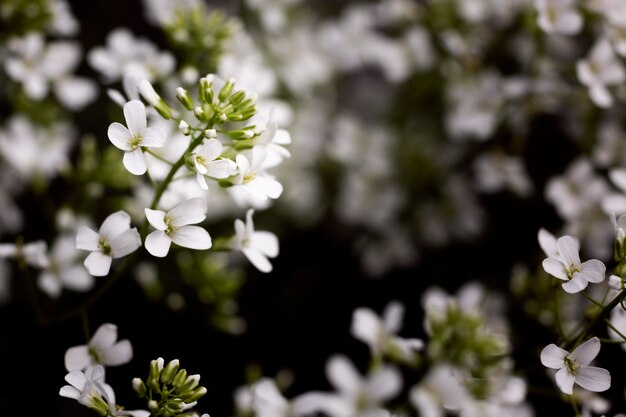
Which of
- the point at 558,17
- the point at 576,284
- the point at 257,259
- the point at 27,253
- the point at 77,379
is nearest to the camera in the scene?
the point at 77,379

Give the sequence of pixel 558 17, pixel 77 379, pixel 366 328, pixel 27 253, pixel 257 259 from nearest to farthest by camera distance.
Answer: pixel 77 379 → pixel 257 259 → pixel 27 253 → pixel 366 328 → pixel 558 17

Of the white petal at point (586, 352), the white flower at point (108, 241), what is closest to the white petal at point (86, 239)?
the white flower at point (108, 241)

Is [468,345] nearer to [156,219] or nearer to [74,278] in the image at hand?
[156,219]

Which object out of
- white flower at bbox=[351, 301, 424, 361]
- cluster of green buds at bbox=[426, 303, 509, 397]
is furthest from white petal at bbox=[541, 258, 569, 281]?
white flower at bbox=[351, 301, 424, 361]

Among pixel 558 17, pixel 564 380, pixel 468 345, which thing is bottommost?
pixel 564 380

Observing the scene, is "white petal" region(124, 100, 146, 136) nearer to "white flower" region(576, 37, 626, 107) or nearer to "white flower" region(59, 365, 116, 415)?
"white flower" region(59, 365, 116, 415)

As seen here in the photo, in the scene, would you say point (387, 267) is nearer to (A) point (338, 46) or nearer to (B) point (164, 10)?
(A) point (338, 46)

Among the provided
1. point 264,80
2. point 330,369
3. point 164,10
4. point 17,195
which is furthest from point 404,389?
point 17,195

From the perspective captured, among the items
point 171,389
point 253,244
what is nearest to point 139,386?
point 171,389
